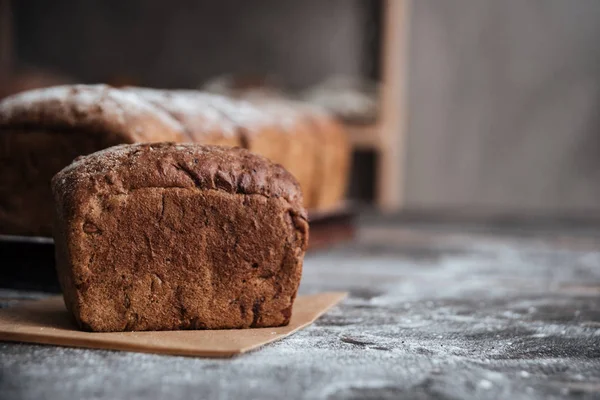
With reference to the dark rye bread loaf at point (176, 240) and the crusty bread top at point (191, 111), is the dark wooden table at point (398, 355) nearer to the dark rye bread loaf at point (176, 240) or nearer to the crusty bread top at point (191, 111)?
the dark rye bread loaf at point (176, 240)

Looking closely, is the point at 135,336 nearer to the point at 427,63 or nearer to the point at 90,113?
the point at 90,113

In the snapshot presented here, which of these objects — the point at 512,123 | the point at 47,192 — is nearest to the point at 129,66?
the point at 512,123

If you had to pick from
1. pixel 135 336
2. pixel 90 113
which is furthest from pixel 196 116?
pixel 135 336

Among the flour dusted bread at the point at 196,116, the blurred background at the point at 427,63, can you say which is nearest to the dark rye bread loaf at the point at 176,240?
the flour dusted bread at the point at 196,116

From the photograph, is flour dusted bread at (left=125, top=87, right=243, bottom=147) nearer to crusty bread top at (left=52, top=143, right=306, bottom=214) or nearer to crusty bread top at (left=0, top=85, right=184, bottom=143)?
crusty bread top at (left=0, top=85, right=184, bottom=143)

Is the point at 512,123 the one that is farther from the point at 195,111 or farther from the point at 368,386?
the point at 368,386
